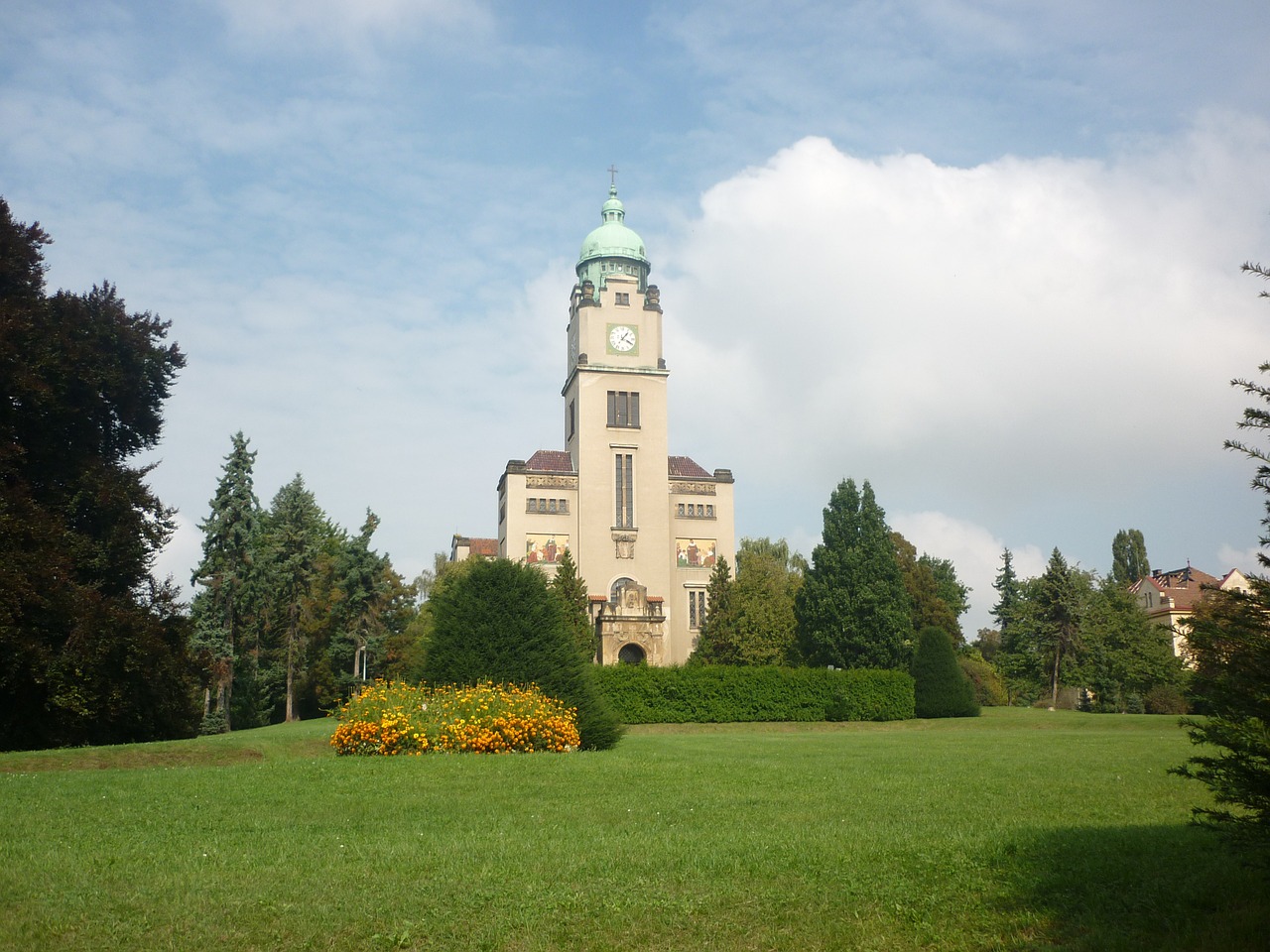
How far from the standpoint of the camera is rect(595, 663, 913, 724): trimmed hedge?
4572cm

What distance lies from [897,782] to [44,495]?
74.9ft

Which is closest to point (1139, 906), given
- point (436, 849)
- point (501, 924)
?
point (501, 924)

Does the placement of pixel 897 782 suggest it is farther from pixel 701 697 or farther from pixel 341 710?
pixel 701 697

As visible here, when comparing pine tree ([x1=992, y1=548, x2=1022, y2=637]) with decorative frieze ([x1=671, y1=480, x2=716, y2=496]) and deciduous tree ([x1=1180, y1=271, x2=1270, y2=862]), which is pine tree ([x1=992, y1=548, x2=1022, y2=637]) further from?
deciduous tree ([x1=1180, y1=271, x2=1270, y2=862])

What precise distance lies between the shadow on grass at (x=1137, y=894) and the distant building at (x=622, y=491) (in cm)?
6355

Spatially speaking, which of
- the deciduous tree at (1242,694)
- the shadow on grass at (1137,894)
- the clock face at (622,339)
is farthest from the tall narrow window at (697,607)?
the deciduous tree at (1242,694)

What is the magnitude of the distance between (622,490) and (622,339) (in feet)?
39.6

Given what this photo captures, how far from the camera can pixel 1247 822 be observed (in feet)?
20.9

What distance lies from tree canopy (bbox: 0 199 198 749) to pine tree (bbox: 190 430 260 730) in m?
24.5

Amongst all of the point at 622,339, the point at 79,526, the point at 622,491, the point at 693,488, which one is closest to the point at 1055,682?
the point at 693,488

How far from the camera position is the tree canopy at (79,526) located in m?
24.3

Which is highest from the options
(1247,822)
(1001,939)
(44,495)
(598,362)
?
(598,362)

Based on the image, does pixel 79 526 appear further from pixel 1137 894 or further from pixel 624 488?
pixel 624 488

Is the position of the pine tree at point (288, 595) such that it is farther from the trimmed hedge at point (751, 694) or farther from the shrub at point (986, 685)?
the shrub at point (986, 685)
